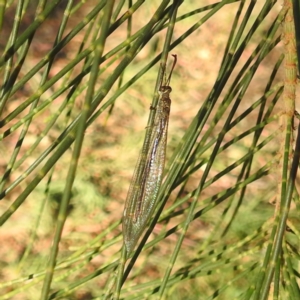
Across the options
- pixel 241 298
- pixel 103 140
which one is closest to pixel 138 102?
pixel 103 140

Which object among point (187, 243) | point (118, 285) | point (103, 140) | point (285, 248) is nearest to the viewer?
point (118, 285)

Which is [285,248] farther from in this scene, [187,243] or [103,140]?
[103,140]

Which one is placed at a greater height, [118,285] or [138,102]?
[138,102]

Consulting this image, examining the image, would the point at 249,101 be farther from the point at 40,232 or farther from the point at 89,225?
the point at 40,232

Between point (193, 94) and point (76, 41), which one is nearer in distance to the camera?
point (193, 94)

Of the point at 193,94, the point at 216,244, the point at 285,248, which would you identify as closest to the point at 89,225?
the point at 216,244

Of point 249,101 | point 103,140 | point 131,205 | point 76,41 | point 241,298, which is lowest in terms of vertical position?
point 241,298

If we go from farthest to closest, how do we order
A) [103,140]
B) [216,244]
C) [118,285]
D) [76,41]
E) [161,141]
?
1. [76,41]
2. [103,140]
3. [216,244]
4. [161,141]
5. [118,285]
